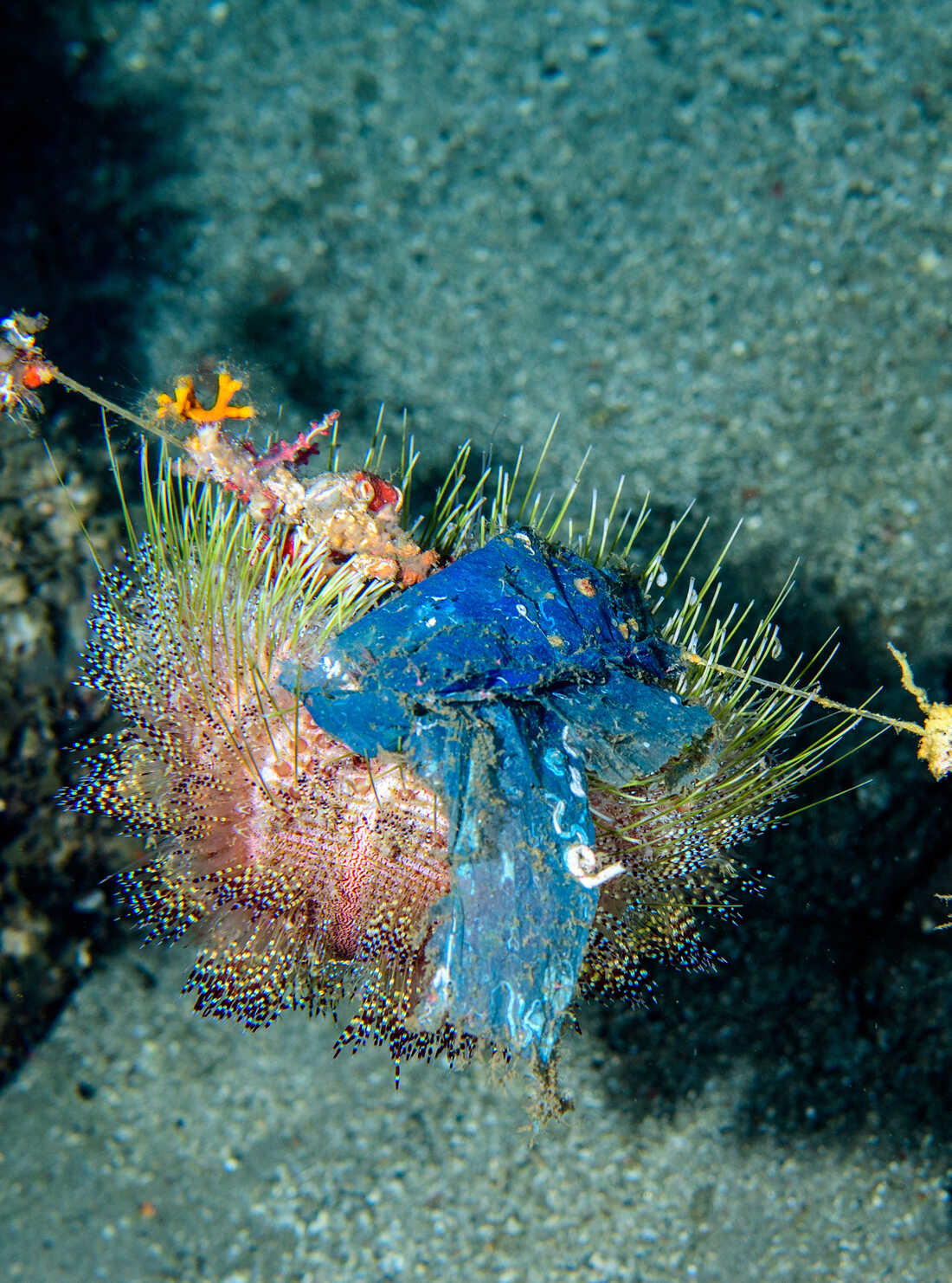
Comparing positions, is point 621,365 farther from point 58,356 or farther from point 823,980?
point 823,980

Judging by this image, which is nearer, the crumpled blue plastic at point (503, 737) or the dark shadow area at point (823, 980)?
the crumpled blue plastic at point (503, 737)

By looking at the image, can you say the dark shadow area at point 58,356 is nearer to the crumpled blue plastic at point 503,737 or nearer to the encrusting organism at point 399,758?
the encrusting organism at point 399,758

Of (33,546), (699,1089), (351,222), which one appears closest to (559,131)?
(351,222)

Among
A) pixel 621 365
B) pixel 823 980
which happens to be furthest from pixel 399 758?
pixel 823 980

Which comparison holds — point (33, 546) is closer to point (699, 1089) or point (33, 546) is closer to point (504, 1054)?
point (504, 1054)

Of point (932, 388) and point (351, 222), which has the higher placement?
point (932, 388)

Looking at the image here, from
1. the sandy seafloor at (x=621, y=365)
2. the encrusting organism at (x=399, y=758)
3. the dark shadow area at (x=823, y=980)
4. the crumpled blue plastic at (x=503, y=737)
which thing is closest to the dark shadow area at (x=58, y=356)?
the sandy seafloor at (x=621, y=365)
